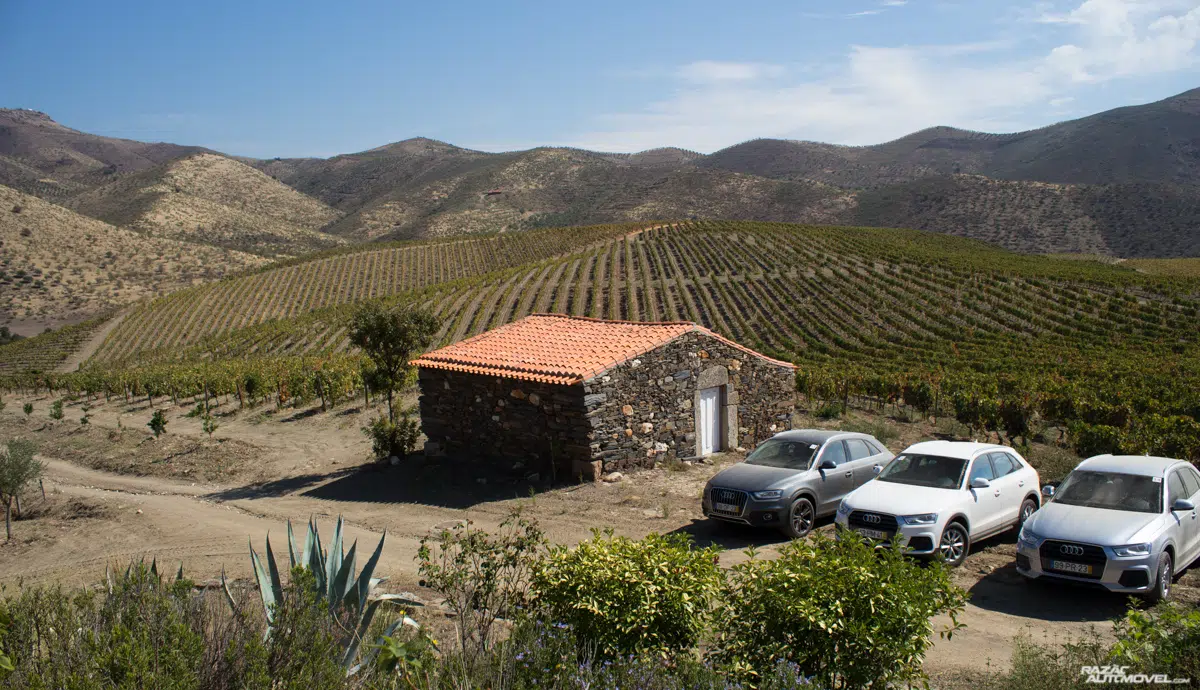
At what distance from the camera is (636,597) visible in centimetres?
514

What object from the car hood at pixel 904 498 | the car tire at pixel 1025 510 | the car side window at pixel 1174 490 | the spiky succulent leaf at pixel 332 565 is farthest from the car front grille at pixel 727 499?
the spiky succulent leaf at pixel 332 565

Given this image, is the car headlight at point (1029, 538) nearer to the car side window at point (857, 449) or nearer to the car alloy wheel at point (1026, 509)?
the car alloy wheel at point (1026, 509)

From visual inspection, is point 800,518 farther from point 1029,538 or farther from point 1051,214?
point 1051,214

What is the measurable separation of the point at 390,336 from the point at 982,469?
1252cm

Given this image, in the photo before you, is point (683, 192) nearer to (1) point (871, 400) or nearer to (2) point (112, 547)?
(1) point (871, 400)

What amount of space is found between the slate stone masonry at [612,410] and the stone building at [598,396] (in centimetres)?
2

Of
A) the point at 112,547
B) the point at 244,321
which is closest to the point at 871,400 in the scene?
the point at 112,547

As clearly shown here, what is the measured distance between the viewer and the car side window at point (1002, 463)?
9.88 metres

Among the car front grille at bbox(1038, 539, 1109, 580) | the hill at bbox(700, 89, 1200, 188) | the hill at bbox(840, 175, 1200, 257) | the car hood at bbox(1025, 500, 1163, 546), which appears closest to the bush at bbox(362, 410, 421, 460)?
the car hood at bbox(1025, 500, 1163, 546)

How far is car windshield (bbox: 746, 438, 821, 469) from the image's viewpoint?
11.0 metres

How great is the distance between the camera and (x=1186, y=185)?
134125 mm

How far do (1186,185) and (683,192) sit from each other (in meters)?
92.4

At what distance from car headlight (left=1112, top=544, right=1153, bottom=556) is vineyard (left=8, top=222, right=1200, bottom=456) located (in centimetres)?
835

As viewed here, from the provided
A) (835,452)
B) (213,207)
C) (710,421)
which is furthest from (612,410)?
(213,207)
